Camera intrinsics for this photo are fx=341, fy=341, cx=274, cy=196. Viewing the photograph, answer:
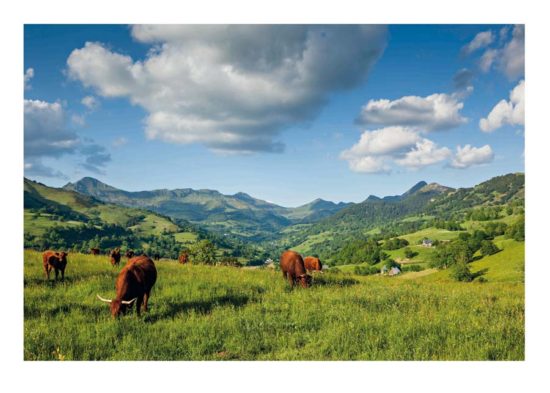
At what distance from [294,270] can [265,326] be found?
572 cm

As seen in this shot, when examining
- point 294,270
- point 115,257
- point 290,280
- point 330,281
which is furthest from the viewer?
point 115,257

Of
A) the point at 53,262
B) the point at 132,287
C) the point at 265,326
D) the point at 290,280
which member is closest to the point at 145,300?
the point at 132,287

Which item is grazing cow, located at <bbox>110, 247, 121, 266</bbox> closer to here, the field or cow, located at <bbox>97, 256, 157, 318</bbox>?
the field

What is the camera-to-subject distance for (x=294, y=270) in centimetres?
1512

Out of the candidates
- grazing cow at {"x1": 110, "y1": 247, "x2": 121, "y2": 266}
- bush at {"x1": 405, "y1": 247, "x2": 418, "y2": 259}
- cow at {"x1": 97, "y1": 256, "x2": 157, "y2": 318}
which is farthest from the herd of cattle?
bush at {"x1": 405, "y1": 247, "x2": 418, "y2": 259}

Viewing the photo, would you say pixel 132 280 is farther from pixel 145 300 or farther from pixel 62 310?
pixel 62 310

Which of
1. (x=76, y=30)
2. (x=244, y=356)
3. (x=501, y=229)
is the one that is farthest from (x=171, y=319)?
(x=501, y=229)

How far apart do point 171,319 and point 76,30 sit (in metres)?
9.94

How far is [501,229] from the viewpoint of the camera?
363 ft

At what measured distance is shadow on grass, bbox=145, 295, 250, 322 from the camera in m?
10.1

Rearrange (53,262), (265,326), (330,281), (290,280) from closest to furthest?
(265,326) → (53,262) → (290,280) → (330,281)

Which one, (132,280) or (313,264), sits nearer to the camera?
(132,280)

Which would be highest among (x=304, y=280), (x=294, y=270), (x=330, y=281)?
(x=294, y=270)

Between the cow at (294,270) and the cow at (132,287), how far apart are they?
19.8ft
